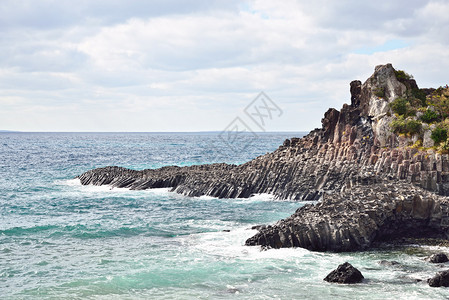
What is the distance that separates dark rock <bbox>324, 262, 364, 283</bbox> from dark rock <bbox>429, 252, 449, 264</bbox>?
542 centimetres

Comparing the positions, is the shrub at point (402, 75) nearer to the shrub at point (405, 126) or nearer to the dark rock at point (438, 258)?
the shrub at point (405, 126)

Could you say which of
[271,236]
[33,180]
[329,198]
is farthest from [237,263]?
[33,180]

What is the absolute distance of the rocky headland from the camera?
30.2m

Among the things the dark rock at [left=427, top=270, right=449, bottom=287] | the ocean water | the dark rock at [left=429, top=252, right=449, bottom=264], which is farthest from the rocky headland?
the dark rock at [left=427, top=270, right=449, bottom=287]

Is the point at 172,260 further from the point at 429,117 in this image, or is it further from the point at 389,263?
the point at 429,117

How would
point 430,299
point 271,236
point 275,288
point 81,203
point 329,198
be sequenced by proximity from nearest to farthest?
1. point 430,299
2. point 275,288
3. point 271,236
4. point 329,198
5. point 81,203

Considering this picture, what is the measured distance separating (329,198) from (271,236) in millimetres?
8064

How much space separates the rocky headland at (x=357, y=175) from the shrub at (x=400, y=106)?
4.5 inches

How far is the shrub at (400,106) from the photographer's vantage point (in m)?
53.4

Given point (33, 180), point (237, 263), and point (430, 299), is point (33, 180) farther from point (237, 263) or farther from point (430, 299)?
point (430, 299)

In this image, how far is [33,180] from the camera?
71.9 m

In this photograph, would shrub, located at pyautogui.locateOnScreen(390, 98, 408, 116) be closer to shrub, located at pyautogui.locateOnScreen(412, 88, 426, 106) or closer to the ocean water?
shrub, located at pyautogui.locateOnScreen(412, 88, 426, 106)

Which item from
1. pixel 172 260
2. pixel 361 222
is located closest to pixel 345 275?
pixel 361 222

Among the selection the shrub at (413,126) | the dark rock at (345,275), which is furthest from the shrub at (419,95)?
the dark rock at (345,275)
